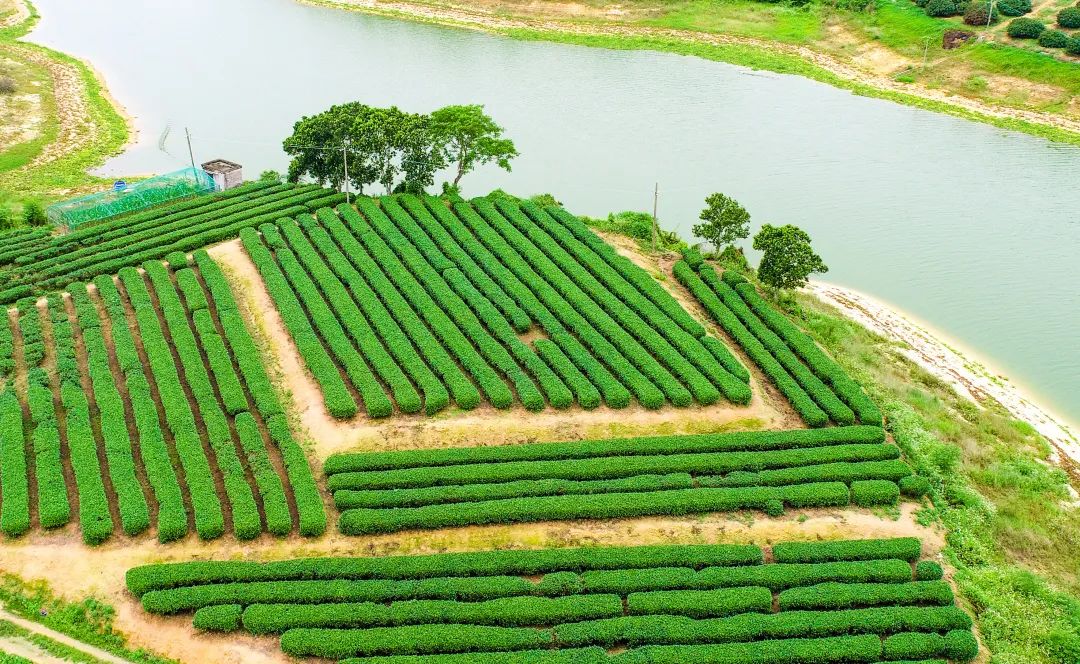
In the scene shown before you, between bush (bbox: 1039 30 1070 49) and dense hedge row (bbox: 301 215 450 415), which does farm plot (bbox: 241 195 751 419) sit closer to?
dense hedge row (bbox: 301 215 450 415)

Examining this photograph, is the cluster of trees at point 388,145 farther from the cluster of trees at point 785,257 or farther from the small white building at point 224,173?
the cluster of trees at point 785,257

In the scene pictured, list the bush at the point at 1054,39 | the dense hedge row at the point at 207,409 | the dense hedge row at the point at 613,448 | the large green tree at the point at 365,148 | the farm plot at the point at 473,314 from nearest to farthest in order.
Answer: the dense hedge row at the point at 207,409, the dense hedge row at the point at 613,448, the farm plot at the point at 473,314, the large green tree at the point at 365,148, the bush at the point at 1054,39

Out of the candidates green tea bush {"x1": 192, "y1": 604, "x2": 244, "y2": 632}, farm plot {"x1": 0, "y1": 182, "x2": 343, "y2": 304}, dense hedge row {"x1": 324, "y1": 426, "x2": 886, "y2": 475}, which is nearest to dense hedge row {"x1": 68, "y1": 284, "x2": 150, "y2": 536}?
farm plot {"x1": 0, "y1": 182, "x2": 343, "y2": 304}

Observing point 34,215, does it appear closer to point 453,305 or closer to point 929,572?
point 453,305

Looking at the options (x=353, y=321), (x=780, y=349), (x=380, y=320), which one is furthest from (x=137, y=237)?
(x=780, y=349)

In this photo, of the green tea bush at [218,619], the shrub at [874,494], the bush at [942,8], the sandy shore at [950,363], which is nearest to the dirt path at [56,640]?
the green tea bush at [218,619]

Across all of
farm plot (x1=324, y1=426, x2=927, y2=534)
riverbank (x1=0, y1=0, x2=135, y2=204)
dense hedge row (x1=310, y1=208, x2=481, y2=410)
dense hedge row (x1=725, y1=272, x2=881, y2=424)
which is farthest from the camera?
riverbank (x1=0, y1=0, x2=135, y2=204)
